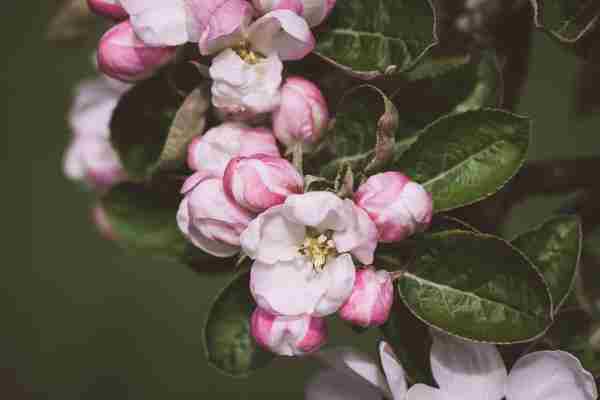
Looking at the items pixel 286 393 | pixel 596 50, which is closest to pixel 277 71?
pixel 596 50

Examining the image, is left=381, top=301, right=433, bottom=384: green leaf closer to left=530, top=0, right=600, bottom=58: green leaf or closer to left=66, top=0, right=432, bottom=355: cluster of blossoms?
left=66, top=0, right=432, bottom=355: cluster of blossoms

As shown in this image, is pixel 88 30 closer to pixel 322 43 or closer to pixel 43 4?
pixel 322 43

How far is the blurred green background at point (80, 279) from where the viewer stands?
86.7 inches

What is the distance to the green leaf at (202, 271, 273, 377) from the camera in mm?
767

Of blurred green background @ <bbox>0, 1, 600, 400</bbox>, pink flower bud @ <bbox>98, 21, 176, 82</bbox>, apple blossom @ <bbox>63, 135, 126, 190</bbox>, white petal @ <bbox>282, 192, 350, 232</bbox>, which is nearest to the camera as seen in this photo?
white petal @ <bbox>282, 192, 350, 232</bbox>

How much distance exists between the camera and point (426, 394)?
2.23 feet

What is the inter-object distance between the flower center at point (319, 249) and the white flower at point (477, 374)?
0.25ft

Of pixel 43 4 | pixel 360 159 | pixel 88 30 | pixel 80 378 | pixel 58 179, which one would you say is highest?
pixel 360 159

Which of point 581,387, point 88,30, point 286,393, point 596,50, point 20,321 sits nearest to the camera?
point 581,387

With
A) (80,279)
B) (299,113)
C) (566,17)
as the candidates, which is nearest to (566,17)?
(566,17)

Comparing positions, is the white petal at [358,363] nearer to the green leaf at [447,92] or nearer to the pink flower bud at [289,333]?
the pink flower bud at [289,333]

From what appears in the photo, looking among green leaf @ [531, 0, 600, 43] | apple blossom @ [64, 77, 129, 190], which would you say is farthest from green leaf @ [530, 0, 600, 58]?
apple blossom @ [64, 77, 129, 190]

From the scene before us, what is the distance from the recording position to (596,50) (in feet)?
2.61

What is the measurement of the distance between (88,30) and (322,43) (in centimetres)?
45
